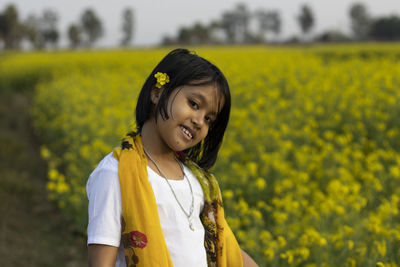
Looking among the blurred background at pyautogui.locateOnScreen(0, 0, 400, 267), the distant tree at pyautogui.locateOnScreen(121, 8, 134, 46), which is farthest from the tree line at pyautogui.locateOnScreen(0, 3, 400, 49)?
the blurred background at pyautogui.locateOnScreen(0, 0, 400, 267)

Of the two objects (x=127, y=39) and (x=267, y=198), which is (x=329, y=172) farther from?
(x=127, y=39)

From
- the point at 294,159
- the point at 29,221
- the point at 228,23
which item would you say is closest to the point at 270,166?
the point at 294,159

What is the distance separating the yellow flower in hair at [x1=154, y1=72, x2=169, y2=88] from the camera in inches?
44.4

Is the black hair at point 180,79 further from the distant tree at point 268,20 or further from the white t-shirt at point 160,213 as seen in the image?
the distant tree at point 268,20

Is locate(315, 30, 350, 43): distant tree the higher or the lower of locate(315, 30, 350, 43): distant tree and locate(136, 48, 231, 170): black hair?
the lower

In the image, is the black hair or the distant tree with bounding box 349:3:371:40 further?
the distant tree with bounding box 349:3:371:40

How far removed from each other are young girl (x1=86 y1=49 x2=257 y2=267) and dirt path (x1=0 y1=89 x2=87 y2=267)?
7.40 ft

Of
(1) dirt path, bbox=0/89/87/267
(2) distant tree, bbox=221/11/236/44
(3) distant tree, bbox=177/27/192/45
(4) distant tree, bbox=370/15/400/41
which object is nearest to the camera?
(1) dirt path, bbox=0/89/87/267

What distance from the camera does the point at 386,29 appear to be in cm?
5741

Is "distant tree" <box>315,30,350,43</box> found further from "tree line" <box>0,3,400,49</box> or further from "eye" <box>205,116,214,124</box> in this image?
"eye" <box>205,116,214,124</box>

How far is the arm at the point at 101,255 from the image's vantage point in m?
0.98

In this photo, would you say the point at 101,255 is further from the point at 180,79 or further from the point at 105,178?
the point at 180,79

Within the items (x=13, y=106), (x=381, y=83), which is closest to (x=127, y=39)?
(x=13, y=106)

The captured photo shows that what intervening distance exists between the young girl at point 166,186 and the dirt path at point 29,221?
7.40ft
